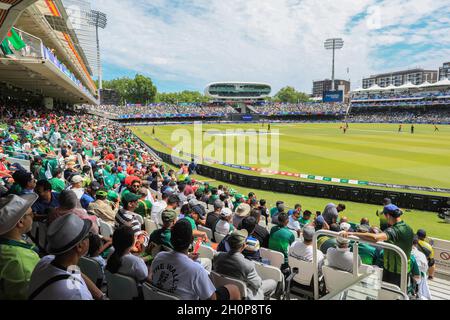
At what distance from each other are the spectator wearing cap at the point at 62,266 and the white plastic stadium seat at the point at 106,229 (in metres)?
3.21

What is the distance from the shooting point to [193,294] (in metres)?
3.13

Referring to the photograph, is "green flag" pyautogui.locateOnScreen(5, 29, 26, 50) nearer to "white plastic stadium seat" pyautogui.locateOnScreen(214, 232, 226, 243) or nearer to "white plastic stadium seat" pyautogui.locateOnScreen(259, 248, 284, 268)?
"white plastic stadium seat" pyautogui.locateOnScreen(214, 232, 226, 243)

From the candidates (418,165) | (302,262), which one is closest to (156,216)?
(302,262)

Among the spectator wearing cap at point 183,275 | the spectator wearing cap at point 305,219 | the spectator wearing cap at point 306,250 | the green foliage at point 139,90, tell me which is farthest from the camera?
the green foliage at point 139,90

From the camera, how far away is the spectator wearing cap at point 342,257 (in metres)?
4.75

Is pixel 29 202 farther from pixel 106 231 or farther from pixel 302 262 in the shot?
pixel 302 262

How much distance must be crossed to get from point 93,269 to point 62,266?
63.5 inches

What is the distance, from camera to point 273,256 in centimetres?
560

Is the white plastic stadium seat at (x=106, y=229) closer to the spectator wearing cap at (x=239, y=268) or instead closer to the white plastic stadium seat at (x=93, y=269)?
the white plastic stadium seat at (x=93, y=269)

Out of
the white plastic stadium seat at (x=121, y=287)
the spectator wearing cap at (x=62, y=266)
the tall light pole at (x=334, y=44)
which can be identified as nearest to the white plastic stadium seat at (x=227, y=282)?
the white plastic stadium seat at (x=121, y=287)

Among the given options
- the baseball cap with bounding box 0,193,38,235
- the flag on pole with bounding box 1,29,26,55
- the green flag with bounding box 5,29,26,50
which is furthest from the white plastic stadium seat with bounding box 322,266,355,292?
the green flag with bounding box 5,29,26,50

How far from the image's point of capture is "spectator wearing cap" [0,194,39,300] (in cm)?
287

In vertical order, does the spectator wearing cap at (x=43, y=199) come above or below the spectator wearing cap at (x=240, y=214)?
above

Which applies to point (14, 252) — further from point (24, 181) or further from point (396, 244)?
point (396, 244)
